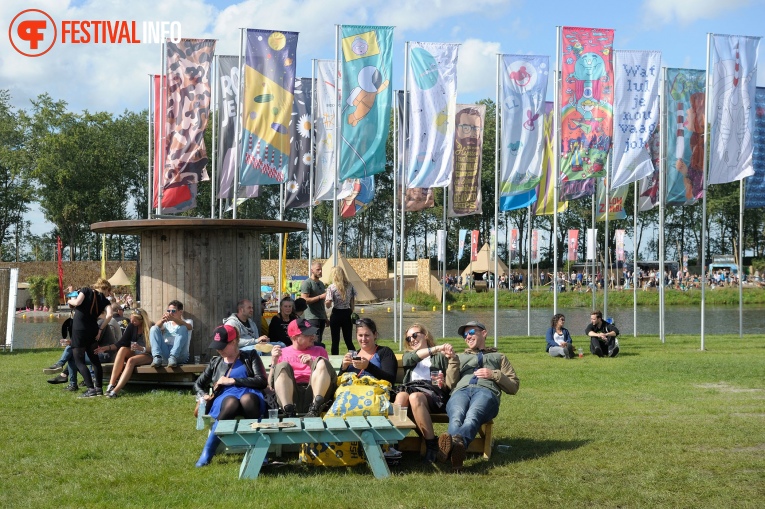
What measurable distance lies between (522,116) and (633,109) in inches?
92.4

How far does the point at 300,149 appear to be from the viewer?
69.7 ft

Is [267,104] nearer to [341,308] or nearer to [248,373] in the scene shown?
[341,308]

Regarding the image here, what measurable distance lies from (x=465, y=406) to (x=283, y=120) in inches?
477

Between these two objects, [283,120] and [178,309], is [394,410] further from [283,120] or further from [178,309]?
[283,120]

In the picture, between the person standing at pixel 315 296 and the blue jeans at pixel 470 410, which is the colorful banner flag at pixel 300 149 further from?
the blue jeans at pixel 470 410

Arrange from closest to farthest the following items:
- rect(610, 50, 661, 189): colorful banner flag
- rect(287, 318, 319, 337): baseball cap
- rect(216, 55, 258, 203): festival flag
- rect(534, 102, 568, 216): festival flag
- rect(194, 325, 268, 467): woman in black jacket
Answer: rect(194, 325, 268, 467): woman in black jacket → rect(287, 318, 319, 337): baseball cap → rect(610, 50, 661, 189): colorful banner flag → rect(216, 55, 258, 203): festival flag → rect(534, 102, 568, 216): festival flag

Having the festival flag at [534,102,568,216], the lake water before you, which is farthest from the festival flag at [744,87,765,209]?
the lake water

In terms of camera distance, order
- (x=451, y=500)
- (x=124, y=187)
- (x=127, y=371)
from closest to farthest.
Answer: (x=451, y=500), (x=127, y=371), (x=124, y=187)

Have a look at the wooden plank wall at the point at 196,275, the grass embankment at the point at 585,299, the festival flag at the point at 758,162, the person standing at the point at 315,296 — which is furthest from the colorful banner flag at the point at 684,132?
the grass embankment at the point at 585,299

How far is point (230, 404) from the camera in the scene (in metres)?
7.65

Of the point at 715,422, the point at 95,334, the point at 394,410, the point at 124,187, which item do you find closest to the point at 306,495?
the point at 394,410

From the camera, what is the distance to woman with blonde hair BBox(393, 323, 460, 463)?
809 cm

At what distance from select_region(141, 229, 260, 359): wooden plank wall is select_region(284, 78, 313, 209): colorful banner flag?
8.62 m

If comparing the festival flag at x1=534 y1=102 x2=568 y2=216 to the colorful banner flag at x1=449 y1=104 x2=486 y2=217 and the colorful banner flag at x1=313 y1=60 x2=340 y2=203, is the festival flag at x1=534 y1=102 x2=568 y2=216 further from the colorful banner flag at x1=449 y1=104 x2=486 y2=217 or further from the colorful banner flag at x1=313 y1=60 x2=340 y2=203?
the colorful banner flag at x1=313 y1=60 x2=340 y2=203
